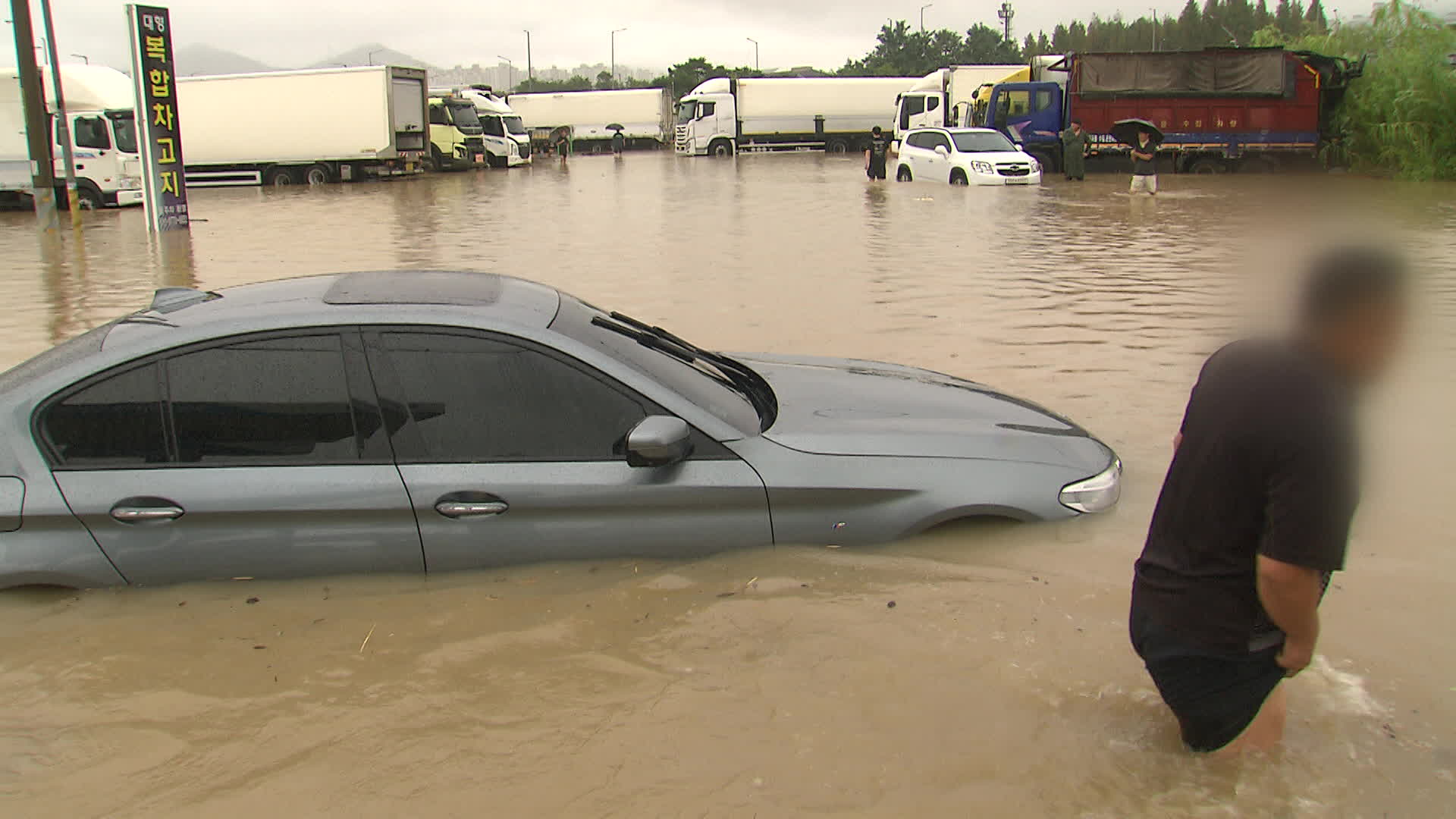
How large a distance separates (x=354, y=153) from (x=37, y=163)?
1643 cm

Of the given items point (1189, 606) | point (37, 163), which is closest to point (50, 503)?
point (1189, 606)

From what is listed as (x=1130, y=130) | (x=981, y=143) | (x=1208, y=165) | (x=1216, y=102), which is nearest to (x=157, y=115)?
(x=981, y=143)

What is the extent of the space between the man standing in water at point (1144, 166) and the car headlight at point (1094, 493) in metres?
19.4

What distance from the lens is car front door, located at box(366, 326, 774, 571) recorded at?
3.94m

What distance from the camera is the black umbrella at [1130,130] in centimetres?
2900

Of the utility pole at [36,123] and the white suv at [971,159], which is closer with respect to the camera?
the utility pole at [36,123]

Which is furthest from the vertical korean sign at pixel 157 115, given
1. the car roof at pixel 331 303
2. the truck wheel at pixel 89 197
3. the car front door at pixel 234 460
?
the car front door at pixel 234 460

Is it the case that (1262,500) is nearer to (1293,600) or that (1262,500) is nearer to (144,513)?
(1293,600)

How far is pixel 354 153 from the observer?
36344 mm

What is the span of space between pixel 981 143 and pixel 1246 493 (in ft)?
82.7

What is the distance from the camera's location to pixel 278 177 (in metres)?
37.2

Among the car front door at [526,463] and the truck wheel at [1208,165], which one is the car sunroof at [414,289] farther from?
the truck wheel at [1208,165]

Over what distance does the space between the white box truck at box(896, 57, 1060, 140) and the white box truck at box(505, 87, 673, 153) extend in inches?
1053

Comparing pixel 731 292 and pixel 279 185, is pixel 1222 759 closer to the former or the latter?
pixel 731 292
